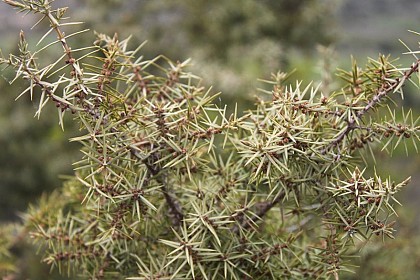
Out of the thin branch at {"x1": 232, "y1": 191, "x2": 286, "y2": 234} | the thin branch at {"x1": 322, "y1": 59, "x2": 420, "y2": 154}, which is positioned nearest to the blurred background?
the thin branch at {"x1": 232, "y1": 191, "x2": 286, "y2": 234}

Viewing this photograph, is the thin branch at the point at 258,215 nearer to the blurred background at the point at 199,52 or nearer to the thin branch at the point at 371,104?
the thin branch at the point at 371,104

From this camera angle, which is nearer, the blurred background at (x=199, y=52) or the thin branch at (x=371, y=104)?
the thin branch at (x=371, y=104)

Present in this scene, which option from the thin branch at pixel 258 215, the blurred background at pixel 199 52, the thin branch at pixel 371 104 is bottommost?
the blurred background at pixel 199 52

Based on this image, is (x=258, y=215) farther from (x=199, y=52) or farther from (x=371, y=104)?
(x=199, y=52)

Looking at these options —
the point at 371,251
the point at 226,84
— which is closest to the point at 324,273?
the point at 371,251

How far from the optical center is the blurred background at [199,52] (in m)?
4.12

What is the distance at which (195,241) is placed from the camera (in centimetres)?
102

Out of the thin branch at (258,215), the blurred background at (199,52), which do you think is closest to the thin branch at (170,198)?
the thin branch at (258,215)

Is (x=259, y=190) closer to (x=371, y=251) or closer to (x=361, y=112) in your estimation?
(x=361, y=112)

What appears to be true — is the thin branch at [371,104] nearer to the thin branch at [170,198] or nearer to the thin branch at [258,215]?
the thin branch at [258,215]

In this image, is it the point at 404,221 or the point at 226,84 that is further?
the point at 226,84

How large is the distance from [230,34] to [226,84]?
1268mm

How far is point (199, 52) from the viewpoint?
A: 209 inches

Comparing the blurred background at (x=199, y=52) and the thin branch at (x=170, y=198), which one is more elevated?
the thin branch at (x=170, y=198)
